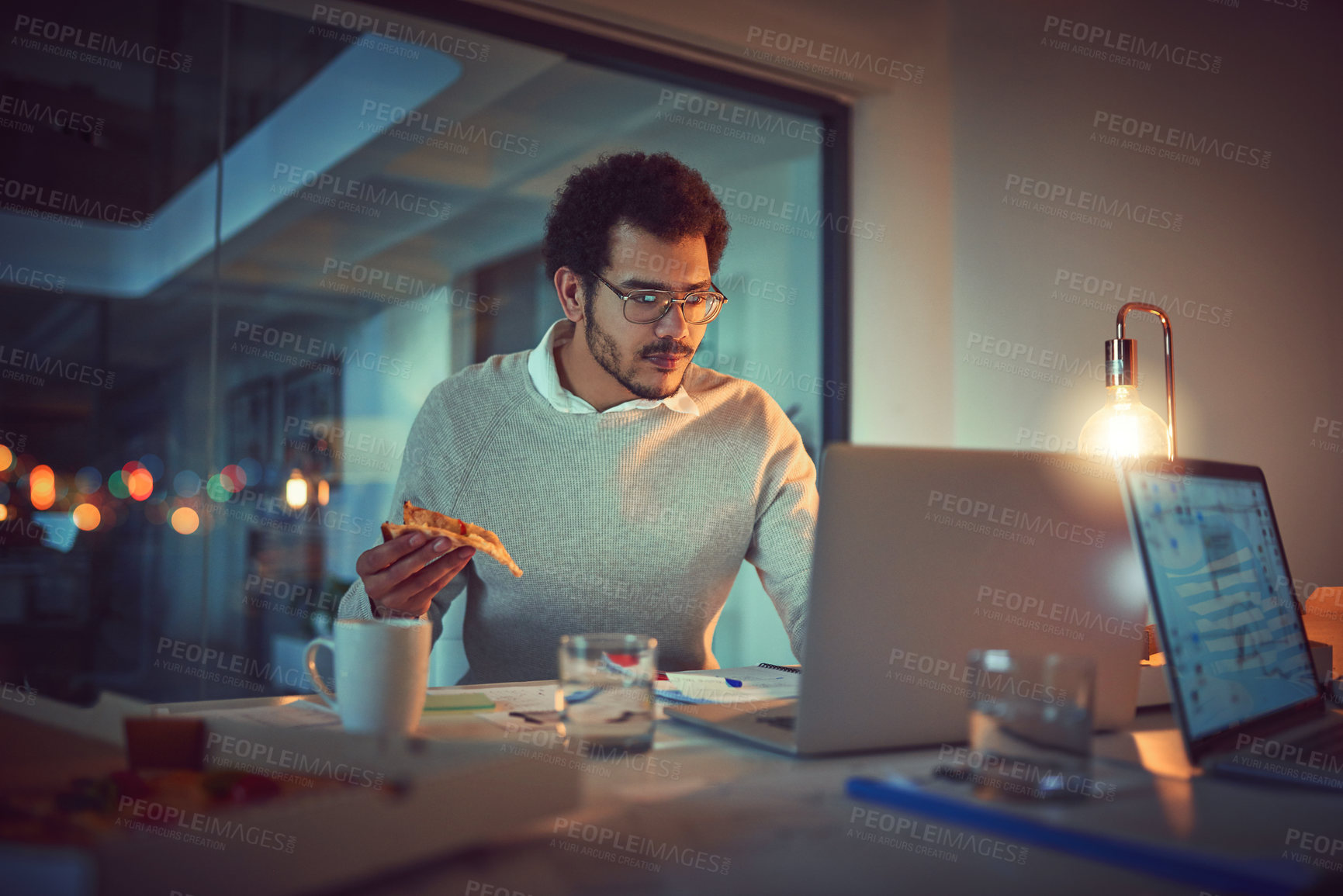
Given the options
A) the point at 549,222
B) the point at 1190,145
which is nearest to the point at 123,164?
the point at 549,222

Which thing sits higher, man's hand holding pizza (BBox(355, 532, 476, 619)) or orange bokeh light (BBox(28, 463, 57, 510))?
orange bokeh light (BBox(28, 463, 57, 510))

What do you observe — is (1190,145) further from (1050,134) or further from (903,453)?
(903,453)

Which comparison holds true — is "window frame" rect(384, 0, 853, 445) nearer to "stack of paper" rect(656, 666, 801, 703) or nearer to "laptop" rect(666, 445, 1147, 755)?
"stack of paper" rect(656, 666, 801, 703)

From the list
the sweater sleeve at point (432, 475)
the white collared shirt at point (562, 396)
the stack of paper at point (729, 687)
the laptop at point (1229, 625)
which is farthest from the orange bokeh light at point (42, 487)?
the laptop at point (1229, 625)

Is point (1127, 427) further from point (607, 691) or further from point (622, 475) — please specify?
point (607, 691)

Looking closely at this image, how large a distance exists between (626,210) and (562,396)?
16.8 inches

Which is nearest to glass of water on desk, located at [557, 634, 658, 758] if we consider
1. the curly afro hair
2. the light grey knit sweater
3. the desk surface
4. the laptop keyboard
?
the desk surface

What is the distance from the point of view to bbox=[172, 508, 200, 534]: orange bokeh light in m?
2.55

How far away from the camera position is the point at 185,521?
8.40ft

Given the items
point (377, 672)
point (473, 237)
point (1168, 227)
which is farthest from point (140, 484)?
point (1168, 227)

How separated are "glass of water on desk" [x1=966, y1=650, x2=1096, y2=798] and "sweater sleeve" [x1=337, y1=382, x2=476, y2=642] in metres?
1.30

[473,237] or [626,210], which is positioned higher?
[473,237]

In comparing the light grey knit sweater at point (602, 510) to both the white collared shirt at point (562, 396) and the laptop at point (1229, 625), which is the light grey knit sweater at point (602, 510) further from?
the laptop at point (1229, 625)

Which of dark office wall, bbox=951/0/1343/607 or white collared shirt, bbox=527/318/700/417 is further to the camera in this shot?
dark office wall, bbox=951/0/1343/607
